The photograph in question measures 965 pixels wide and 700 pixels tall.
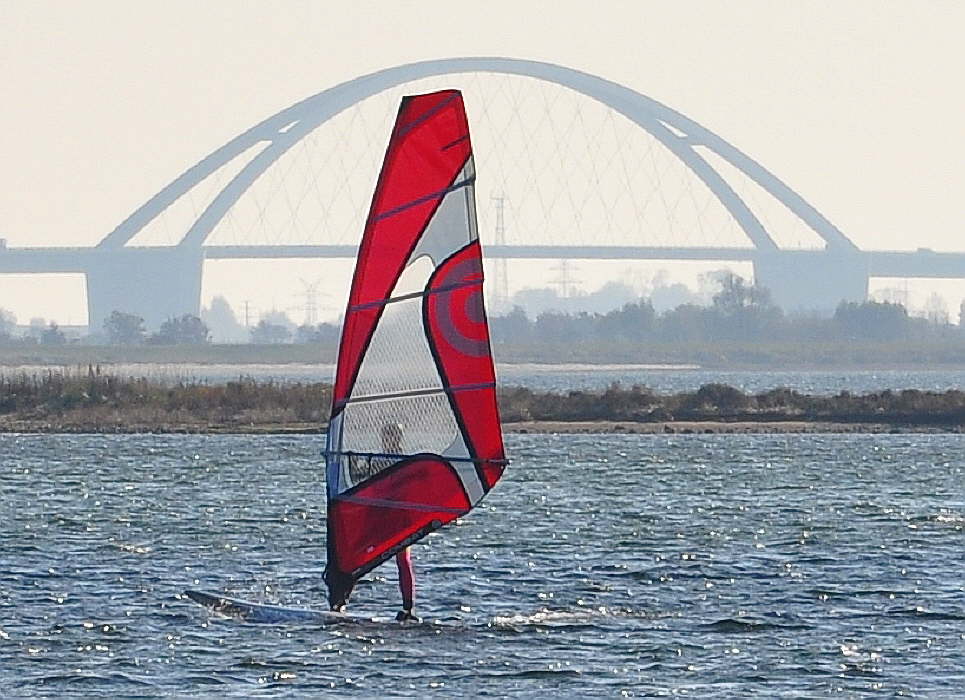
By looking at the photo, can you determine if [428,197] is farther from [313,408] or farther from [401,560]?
[313,408]

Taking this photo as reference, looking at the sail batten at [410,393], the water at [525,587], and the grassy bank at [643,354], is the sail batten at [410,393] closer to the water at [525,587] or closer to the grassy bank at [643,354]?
the water at [525,587]

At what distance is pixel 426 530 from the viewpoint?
26.0 meters

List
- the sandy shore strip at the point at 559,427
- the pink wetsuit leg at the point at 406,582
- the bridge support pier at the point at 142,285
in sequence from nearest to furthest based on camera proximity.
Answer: the pink wetsuit leg at the point at 406,582 → the sandy shore strip at the point at 559,427 → the bridge support pier at the point at 142,285

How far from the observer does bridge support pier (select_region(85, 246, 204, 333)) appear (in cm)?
17138

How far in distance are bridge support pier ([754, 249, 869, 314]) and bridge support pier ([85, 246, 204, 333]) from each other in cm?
3951

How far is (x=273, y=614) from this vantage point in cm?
2705

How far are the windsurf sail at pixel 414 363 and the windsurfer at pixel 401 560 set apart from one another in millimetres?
15

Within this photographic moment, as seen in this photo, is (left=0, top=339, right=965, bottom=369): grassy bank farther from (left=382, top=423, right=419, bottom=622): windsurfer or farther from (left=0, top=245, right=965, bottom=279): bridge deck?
(left=382, top=423, right=419, bottom=622): windsurfer

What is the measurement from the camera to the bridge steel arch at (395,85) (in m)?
151

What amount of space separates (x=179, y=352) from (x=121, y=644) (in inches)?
4993

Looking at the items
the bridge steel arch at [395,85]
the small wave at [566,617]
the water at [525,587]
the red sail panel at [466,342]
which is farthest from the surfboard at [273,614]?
the bridge steel arch at [395,85]

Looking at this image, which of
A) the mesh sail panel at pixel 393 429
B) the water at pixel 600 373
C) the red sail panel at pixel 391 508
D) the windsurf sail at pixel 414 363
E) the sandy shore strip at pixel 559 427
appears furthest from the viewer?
the water at pixel 600 373

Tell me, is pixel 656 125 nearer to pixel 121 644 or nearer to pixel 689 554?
pixel 689 554

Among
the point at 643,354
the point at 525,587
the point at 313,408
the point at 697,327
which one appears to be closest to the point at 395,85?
the point at 643,354
